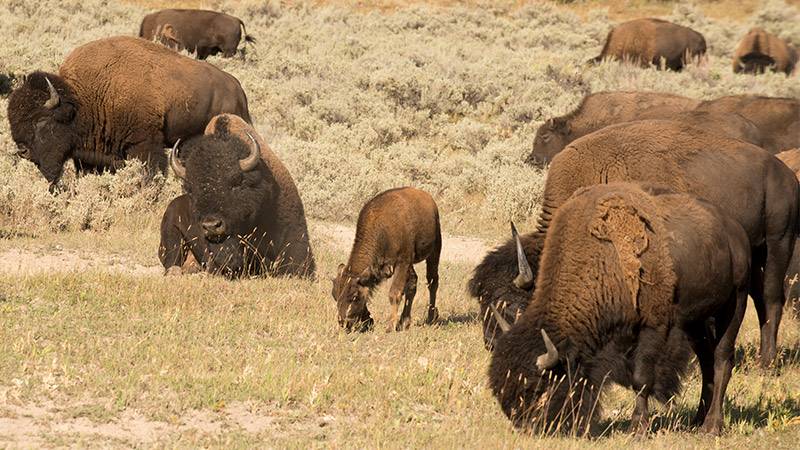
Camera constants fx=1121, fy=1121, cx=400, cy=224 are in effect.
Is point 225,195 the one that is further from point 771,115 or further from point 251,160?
point 771,115

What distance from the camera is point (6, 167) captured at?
1483 centimetres

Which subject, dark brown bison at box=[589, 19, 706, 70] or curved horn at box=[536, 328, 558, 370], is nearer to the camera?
curved horn at box=[536, 328, 558, 370]

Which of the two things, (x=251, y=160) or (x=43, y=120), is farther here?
(x=43, y=120)

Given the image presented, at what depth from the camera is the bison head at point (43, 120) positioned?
13.4 metres

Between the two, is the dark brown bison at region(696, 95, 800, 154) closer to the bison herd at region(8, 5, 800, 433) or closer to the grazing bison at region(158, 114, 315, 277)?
the bison herd at region(8, 5, 800, 433)

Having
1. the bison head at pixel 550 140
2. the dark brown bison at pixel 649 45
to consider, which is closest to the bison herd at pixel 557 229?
the bison head at pixel 550 140

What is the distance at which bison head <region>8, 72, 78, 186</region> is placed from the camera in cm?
1335

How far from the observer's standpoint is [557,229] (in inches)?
257

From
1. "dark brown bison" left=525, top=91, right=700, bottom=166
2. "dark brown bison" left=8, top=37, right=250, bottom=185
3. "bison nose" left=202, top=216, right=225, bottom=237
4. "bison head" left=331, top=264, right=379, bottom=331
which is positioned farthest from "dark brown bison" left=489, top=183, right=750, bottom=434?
"dark brown bison" left=525, top=91, right=700, bottom=166

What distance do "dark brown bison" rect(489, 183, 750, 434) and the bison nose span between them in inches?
188


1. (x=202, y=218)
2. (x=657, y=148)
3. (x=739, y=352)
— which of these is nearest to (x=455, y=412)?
(x=657, y=148)

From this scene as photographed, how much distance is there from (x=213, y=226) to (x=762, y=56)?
1031 inches

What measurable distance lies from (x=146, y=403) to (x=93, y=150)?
7959 mm

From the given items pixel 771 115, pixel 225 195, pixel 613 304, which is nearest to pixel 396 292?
pixel 225 195
